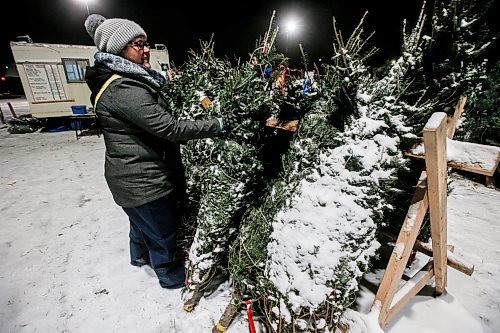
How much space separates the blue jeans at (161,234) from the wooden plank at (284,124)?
129cm

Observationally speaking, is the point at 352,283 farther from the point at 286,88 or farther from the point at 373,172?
the point at 286,88

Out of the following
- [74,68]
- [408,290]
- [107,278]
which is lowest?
[107,278]

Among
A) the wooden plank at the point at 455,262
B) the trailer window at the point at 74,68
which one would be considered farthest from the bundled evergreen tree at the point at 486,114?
the trailer window at the point at 74,68

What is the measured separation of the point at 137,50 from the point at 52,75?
12.3 meters

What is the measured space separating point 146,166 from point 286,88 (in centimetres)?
156

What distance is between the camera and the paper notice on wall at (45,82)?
1070 cm

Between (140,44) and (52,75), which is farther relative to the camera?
(52,75)

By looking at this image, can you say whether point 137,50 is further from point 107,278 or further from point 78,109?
point 78,109

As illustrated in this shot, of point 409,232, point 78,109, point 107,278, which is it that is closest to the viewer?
point 409,232

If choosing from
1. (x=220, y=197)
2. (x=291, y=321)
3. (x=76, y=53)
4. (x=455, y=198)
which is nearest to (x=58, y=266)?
(x=220, y=197)

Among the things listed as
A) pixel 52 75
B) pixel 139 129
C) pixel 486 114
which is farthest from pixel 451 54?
pixel 52 75

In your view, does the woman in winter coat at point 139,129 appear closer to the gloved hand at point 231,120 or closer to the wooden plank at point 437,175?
the gloved hand at point 231,120

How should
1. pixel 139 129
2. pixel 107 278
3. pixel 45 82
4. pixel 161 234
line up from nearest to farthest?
pixel 139 129
pixel 161 234
pixel 107 278
pixel 45 82

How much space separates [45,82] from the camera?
36.1 feet
